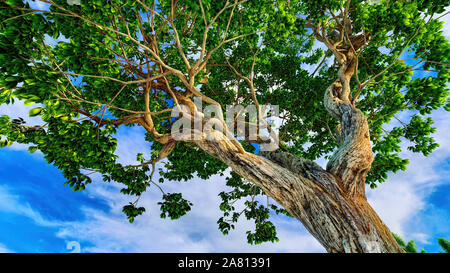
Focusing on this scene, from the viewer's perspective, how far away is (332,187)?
9.08ft

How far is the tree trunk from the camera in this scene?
2320 mm

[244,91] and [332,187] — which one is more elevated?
[244,91]

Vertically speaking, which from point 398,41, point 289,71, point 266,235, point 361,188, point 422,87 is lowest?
point 266,235

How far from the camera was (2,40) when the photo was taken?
1986 millimetres

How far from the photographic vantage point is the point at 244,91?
6812mm

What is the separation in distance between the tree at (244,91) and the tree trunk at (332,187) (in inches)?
0.7

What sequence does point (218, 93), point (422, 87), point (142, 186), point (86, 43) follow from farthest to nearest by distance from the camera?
point (218, 93) → point (142, 186) → point (422, 87) → point (86, 43)

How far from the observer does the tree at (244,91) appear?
2.39 metres

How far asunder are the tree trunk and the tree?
2 cm

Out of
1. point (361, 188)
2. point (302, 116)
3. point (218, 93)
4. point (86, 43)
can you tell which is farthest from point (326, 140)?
point (86, 43)

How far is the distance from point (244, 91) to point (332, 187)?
4.88m

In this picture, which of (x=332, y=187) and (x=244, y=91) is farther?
(x=244, y=91)
